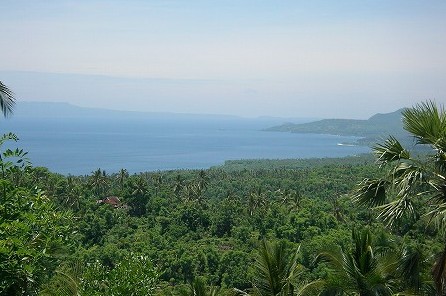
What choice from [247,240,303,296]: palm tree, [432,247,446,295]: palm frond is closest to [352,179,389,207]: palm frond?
[432,247,446,295]: palm frond

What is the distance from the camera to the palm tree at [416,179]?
455 cm

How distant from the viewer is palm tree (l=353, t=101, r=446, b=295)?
4555mm

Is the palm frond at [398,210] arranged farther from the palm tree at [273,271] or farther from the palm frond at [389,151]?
the palm tree at [273,271]

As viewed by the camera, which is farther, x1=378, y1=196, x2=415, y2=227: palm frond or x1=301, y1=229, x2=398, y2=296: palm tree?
x1=301, y1=229, x2=398, y2=296: palm tree

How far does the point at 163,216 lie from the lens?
3850 cm

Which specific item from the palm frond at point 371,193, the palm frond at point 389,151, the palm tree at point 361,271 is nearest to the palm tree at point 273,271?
the palm tree at point 361,271

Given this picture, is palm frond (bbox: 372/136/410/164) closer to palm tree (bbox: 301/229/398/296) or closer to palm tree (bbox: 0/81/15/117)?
palm tree (bbox: 301/229/398/296)

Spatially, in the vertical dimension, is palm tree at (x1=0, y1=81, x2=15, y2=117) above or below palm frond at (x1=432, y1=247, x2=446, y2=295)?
above

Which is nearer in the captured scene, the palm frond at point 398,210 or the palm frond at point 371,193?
the palm frond at point 398,210

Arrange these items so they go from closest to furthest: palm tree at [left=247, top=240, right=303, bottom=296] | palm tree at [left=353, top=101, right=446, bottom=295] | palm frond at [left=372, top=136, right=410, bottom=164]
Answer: palm tree at [left=353, top=101, right=446, bottom=295], palm frond at [left=372, top=136, right=410, bottom=164], palm tree at [left=247, top=240, right=303, bottom=296]

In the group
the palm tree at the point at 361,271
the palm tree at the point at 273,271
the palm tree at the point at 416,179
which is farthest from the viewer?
the palm tree at the point at 273,271

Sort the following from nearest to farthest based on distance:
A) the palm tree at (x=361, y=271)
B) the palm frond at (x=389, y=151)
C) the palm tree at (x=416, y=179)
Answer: the palm tree at (x=416, y=179) → the palm frond at (x=389, y=151) → the palm tree at (x=361, y=271)

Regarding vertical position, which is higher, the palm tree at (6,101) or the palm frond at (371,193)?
the palm tree at (6,101)

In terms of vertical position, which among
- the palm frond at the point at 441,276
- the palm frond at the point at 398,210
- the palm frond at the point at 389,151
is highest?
the palm frond at the point at 389,151
